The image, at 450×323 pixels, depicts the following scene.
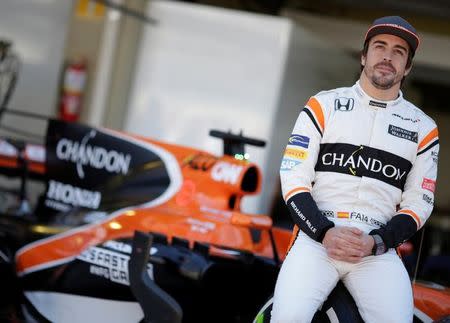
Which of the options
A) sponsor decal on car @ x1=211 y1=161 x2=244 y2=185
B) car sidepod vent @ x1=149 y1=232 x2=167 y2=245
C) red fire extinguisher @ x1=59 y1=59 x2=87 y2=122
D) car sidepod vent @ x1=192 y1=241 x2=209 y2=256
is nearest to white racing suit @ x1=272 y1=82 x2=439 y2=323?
car sidepod vent @ x1=192 y1=241 x2=209 y2=256

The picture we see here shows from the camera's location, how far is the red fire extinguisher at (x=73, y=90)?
33.9 ft

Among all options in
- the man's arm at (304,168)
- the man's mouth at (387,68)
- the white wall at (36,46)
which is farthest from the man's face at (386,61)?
the white wall at (36,46)

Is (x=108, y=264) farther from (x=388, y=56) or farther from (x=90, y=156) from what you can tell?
(x=388, y=56)

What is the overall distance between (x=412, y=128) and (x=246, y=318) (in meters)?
1.52

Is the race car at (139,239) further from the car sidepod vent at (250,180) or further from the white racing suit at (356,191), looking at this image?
the white racing suit at (356,191)

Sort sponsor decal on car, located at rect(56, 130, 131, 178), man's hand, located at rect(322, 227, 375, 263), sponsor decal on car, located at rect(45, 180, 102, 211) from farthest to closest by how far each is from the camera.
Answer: sponsor decal on car, located at rect(45, 180, 102, 211)
sponsor decal on car, located at rect(56, 130, 131, 178)
man's hand, located at rect(322, 227, 375, 263)

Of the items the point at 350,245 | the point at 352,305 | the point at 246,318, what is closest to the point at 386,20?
the point at 350,245

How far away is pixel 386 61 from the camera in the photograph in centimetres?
346

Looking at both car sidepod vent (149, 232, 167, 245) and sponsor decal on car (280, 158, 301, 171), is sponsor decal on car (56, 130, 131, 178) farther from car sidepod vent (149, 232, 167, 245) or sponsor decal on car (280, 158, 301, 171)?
sponsor decal on car (280, 158, 301, 171)

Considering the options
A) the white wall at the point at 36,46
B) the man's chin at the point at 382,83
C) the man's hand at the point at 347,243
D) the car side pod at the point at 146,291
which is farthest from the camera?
the white wall at the point at 36,46

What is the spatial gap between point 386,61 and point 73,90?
23.9ft

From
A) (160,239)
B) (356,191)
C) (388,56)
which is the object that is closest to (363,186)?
(356,191)

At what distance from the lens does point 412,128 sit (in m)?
Answer: 3.55

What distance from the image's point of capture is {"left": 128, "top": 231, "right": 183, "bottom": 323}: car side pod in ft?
13.7
